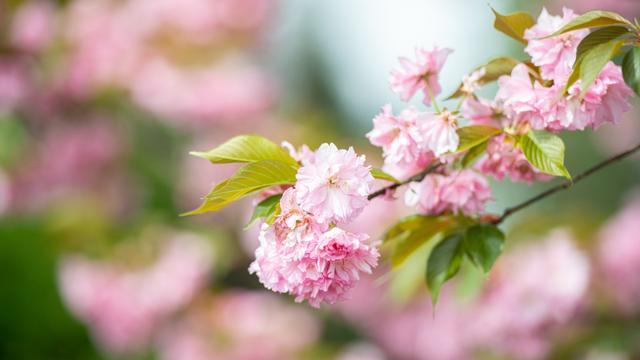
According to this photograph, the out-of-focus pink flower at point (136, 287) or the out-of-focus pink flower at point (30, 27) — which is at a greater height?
the out-of-focus pink flower at point (30, 27)

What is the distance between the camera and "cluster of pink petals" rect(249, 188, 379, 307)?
81 cm

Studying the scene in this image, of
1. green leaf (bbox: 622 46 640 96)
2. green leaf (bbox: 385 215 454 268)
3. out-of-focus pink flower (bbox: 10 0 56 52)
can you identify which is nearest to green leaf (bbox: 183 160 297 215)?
green leaf (bbox: 385 215 454 268)

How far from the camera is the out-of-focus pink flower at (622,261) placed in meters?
1.92

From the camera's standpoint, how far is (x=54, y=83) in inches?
111

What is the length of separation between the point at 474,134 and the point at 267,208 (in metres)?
0.24

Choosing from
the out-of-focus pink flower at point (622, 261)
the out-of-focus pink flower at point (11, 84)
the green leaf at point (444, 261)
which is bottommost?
the out-of-focus pink flower at point (622, 261)

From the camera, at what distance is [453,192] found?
3.19ft

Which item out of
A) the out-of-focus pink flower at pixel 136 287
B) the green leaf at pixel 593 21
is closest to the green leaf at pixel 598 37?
the green leaf at pixel 593 21

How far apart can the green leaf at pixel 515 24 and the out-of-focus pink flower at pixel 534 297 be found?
3.09 feet

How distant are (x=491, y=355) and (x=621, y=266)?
385mm

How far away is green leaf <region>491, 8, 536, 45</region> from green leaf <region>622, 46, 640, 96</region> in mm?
118

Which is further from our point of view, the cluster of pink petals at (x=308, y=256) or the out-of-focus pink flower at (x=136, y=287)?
the out-of-focus pink flower at (x=136, y=287)

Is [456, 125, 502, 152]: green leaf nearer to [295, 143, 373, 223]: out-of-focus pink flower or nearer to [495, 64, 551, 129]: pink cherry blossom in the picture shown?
[495, 64, 551, 129]: pink cherry blossom

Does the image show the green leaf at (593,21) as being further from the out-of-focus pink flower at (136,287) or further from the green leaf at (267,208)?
the out-of-focus pink flower at (136,287)
